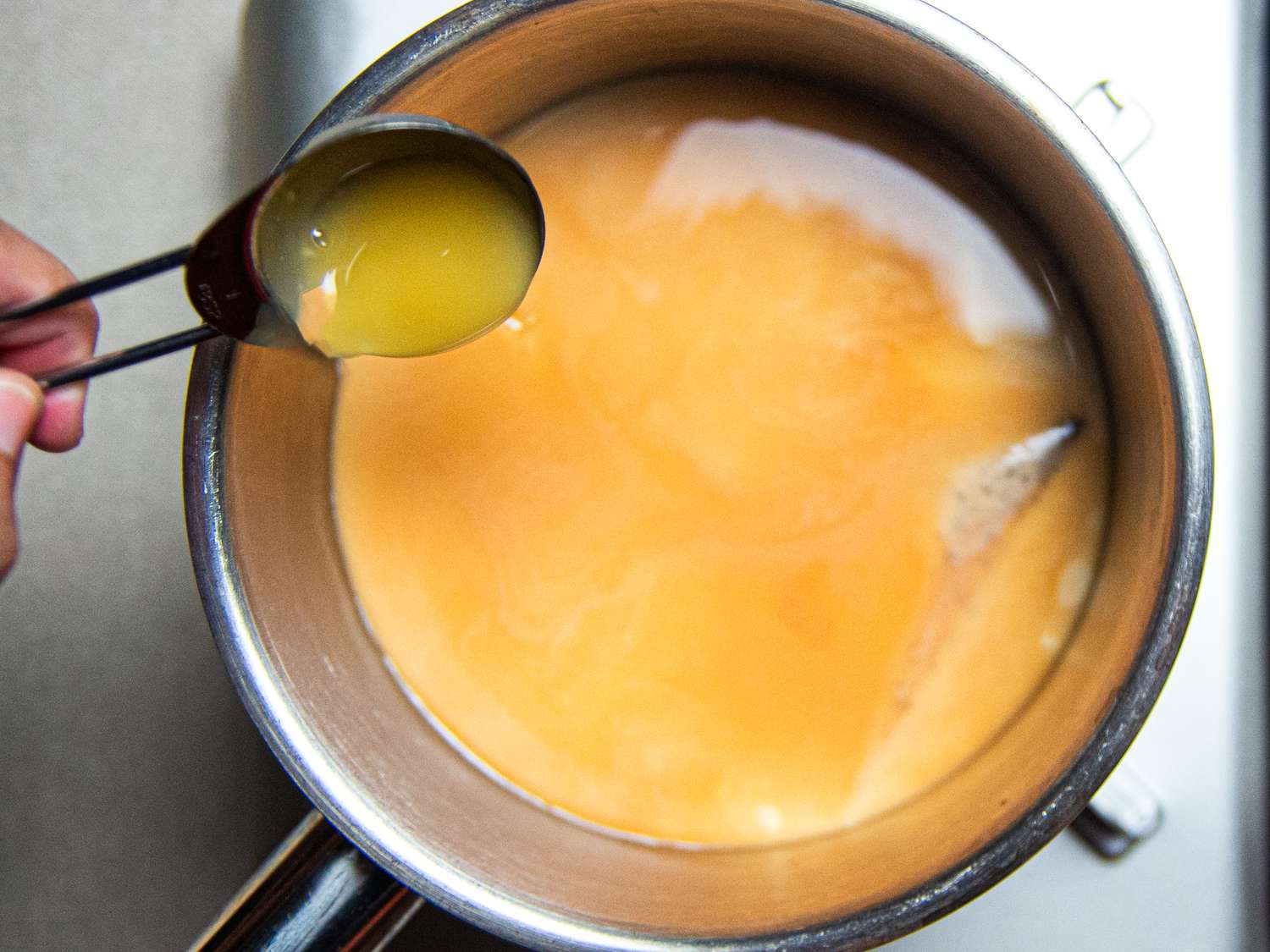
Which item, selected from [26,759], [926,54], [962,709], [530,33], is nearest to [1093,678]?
[962,709]

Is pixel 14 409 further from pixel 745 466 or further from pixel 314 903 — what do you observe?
pixel 745 466

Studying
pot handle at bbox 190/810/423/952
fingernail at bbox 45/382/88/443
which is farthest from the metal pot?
fingernail at bbox 45/382/88/443

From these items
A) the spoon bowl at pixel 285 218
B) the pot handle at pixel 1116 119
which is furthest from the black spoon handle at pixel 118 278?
the pot handle at pixel 1116 119

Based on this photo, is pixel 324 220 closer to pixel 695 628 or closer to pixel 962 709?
pixel 695 628

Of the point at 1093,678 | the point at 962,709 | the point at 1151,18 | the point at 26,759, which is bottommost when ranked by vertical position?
the point at 26,759

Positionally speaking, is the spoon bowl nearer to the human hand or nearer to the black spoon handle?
the black spoon handle

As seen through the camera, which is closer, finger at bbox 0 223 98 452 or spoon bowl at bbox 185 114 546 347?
spoon bowl at bbox 185 114 546 347
